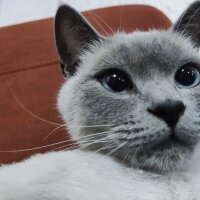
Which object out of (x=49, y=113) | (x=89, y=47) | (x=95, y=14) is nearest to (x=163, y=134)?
(x=89, y=47)

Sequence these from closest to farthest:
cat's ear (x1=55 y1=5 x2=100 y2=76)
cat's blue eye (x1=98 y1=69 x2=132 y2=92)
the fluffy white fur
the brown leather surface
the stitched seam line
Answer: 1. the fluffy white fur
2. cat's blue eye (x1=98 y1=69 x2=132 y2=92)
3. cat's ear (x1=55 y1=5 x2=100 y2=76)
4. the brown leather surface
5. the stitched seam line

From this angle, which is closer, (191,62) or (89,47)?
(191,62)

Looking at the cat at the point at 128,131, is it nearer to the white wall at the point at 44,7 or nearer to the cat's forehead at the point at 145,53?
the cat's forehead at the point at 145,53

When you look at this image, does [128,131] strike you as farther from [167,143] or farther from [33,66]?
[33,66]

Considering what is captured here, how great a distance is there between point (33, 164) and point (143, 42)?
0.94 feet

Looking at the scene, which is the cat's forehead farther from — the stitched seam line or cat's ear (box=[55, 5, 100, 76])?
the stitched seam line

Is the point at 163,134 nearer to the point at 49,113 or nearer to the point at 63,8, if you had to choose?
the point at 63,8

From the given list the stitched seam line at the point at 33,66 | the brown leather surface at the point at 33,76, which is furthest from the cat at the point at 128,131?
the stitched seam line at the point at 33,66

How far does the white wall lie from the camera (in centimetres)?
155

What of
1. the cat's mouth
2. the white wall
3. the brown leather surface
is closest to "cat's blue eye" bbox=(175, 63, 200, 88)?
the cat's mouth

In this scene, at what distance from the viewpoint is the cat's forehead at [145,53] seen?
0.66 m

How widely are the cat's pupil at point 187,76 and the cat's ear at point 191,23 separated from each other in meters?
0.13

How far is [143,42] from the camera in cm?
71

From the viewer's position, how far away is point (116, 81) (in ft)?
2.16
